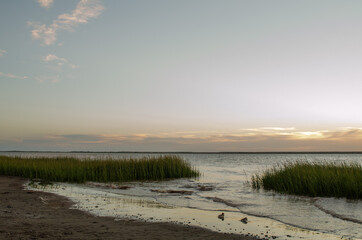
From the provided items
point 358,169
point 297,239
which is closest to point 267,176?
point 358,169

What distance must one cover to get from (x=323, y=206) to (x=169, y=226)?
7474 mm

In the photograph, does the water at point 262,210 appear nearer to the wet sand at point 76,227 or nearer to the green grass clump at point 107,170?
the wet sand at point 76,227

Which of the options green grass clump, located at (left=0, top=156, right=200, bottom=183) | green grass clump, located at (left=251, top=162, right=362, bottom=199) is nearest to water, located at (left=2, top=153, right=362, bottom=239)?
green grass clump, located at (left=251, top=162, right=362, bottom=199)

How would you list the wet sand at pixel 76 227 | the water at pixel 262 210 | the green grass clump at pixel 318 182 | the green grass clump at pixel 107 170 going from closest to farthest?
the wet sand at pixel 76 227
the water at pixel 262 210
the green grass clump at pixel 318 182
the green grass clump at pixel 107 170

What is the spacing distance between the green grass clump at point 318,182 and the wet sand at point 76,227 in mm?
9398

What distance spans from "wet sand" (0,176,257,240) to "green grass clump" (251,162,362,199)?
9398 mm

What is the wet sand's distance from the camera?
7098 mm

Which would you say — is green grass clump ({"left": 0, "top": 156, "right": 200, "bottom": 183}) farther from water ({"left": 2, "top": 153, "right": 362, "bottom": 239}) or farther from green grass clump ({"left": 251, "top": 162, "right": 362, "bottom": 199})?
green grass clump ({"left": 251, "top": 162, "right": 362, "bottom": 199})

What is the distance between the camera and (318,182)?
1577cm

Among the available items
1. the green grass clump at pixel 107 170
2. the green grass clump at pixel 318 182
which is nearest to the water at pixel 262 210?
the green grass clump at pixel 318 182

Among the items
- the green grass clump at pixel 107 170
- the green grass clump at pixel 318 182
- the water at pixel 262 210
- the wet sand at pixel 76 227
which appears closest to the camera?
the wet sand at pixel 76 227

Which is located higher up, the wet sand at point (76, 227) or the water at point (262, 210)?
the wet sand at point (76, 227)

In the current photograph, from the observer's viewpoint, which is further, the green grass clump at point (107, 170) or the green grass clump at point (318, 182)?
the green grass clump at point (107, 170)

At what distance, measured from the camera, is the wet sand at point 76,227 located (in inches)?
279
